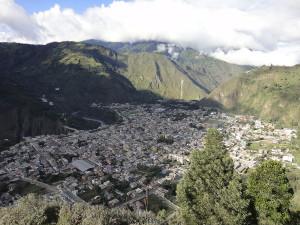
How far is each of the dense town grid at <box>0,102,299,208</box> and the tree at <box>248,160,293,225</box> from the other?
1686 inches

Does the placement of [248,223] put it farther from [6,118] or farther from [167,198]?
[6,118]

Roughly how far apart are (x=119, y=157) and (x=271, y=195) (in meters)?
79.7

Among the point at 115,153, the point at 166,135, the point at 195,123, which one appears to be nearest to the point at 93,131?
the point at 166,135

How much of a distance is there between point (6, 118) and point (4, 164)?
44.1 metres

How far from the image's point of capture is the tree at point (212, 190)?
2609cm

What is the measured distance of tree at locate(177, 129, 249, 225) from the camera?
26.1 m

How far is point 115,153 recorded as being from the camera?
10950cm

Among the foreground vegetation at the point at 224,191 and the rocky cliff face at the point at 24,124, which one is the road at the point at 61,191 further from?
the rocky cliff face at the point at 24,124

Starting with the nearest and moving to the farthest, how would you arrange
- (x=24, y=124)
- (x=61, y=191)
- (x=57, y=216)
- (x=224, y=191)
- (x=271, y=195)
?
(x=57, y=216) → (x=224, y=191) → (x=271, y=195) → (x=61, y=191) → (x=24, y=124)

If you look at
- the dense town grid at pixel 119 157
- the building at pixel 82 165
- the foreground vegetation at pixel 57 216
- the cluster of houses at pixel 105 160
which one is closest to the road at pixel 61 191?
the dense town grid at pixel 119 157

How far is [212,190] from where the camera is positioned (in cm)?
2781

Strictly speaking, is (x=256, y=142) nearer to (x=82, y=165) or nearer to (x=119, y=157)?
(x=119, y=157)

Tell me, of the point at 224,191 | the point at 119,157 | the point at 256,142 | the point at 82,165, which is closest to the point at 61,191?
the point at 82,165

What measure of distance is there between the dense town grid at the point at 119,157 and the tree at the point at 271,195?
4284 centimetres
